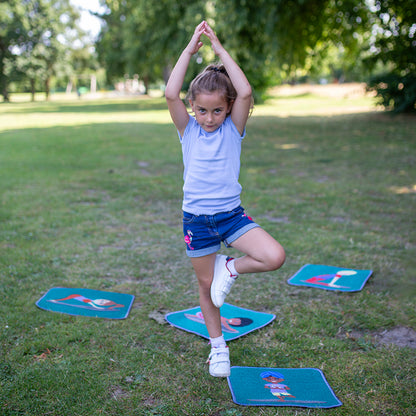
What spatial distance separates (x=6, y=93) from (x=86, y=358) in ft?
159

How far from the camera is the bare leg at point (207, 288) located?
263 cm

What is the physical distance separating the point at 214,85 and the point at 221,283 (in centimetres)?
115

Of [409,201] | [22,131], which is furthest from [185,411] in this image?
[22,131]

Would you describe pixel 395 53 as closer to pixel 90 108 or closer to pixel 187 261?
pixel 187 261

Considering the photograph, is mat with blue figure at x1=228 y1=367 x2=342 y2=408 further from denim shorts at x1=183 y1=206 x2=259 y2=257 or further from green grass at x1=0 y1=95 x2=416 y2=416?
denim shorts at x1=183 y1=206 x2=259 y2=257

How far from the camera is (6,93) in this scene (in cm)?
4491

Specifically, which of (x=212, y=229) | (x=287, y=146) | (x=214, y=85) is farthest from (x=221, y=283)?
(x=287, y=146)

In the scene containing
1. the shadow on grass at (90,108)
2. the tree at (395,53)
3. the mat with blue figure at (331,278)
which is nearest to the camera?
the mat with blue figure at (331,278)

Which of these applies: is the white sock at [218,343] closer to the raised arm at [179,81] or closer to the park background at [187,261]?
the park background at [187,261]

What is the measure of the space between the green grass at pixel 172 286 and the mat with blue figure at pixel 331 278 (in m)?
0.09

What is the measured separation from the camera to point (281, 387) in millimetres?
2604

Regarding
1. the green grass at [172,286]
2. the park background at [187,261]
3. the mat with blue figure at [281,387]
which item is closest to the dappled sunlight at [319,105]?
the park background at [187,261]

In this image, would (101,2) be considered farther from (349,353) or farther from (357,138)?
(349,353)

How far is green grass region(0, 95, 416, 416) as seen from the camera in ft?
8.39
